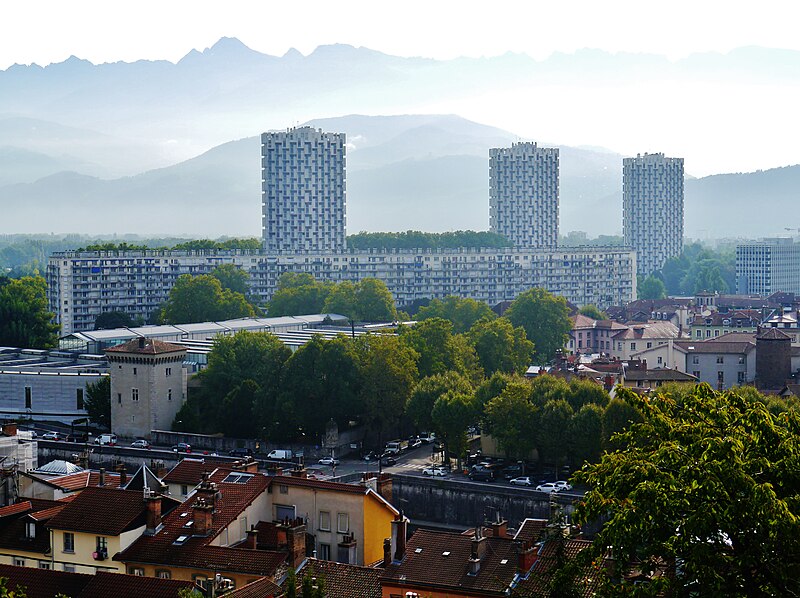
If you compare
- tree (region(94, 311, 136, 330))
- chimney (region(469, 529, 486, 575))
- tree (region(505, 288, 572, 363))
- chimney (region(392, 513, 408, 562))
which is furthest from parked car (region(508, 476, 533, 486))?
tree (region(94, 311, 136, 330))

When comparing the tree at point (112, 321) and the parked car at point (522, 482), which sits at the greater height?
the tree at point (112, 321)

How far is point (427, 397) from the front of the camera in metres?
77.8

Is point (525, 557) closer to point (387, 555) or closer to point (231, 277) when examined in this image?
point (387, 555)

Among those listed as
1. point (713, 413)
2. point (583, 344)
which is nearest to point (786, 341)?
point (583, 344)

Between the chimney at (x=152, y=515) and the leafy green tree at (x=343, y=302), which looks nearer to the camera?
the chimney at (x=152, y=515)

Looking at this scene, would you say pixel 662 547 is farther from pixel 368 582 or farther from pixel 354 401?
pixel 354 401

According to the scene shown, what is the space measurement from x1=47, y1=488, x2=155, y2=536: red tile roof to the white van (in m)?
37.1

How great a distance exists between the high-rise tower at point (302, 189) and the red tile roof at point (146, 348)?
346 feet

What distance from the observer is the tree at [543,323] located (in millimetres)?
118875

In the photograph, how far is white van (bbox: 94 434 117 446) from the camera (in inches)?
3154

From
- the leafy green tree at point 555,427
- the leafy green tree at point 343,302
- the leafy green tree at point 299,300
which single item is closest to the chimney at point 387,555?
the leafy green tree at point 555,427

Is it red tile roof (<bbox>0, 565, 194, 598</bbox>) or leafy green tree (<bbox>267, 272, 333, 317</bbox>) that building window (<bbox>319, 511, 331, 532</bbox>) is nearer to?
red tile roof (<bbox>0, 565, 194, 598</bbox>)

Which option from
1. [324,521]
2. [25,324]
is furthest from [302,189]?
[324,521]

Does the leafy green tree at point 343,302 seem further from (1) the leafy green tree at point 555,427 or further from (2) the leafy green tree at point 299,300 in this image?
(1) the leafy green tree at point 555,427
